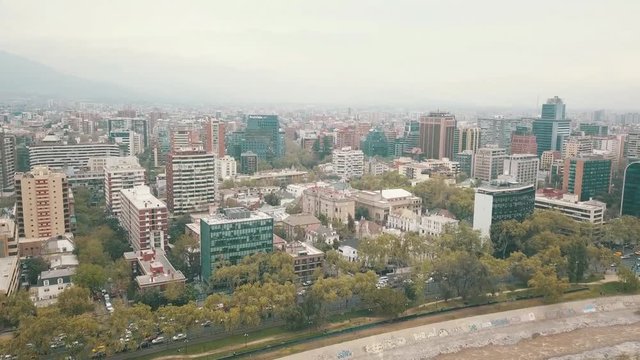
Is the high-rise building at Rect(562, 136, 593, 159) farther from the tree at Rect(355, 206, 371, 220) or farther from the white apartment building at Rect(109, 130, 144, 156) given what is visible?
the white apartment building at Rect(109, 130, 144, 156)

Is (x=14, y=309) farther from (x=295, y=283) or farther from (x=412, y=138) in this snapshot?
(x=412, y=138)

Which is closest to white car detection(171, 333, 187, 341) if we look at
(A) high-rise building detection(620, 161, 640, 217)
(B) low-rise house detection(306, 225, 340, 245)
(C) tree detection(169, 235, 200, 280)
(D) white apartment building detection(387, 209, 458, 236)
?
(C) tree detection(169, 235, 200, 280)

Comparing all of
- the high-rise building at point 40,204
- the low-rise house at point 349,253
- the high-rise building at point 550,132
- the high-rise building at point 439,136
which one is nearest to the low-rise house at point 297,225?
Answer: the low-rise house at point 349,253

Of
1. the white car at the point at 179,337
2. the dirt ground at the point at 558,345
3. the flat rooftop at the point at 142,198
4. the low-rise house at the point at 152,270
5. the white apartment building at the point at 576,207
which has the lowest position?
the dirt ground at the point at 558,345

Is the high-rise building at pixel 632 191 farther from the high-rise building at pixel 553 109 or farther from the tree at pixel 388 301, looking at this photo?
the high-rise building at pixel 553 109

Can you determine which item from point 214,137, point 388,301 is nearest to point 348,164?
point 214,137
